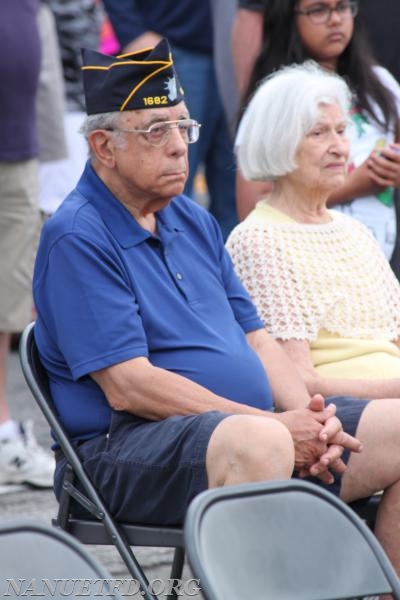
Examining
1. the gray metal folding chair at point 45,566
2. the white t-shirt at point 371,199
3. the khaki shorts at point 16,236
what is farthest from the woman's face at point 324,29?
the gray metal folding chair at point 45,566

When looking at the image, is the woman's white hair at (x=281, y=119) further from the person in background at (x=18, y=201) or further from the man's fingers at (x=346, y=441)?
the person in background at (x=18, y=201)

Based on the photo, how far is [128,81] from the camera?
12.5 feet

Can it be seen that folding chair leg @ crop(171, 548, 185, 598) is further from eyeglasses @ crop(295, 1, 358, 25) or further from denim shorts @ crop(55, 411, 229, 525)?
eyeglasses @ crop(295, 1, 358, 25)

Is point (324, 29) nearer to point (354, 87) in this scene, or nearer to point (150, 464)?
point (354, 87)

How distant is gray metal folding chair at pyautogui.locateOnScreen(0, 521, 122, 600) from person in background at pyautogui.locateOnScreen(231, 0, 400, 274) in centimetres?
259

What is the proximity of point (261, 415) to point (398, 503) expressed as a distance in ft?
1.45

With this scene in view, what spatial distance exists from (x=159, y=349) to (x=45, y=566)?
123 centimetres

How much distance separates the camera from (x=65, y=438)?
362 centimetres

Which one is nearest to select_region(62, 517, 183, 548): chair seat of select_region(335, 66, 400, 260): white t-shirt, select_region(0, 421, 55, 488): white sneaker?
select_region(0, 421, 55, 488): white sneaker

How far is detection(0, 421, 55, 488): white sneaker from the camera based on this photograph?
5273mm

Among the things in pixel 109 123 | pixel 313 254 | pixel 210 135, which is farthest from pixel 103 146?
pixel 210 135

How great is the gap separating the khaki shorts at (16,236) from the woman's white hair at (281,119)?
4.30 ft

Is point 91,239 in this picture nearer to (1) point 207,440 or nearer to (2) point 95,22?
(1) point 207,440

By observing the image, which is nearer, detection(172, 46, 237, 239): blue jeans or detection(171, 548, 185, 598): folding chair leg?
detection(171, 548, 185, 598): folding chair leg
